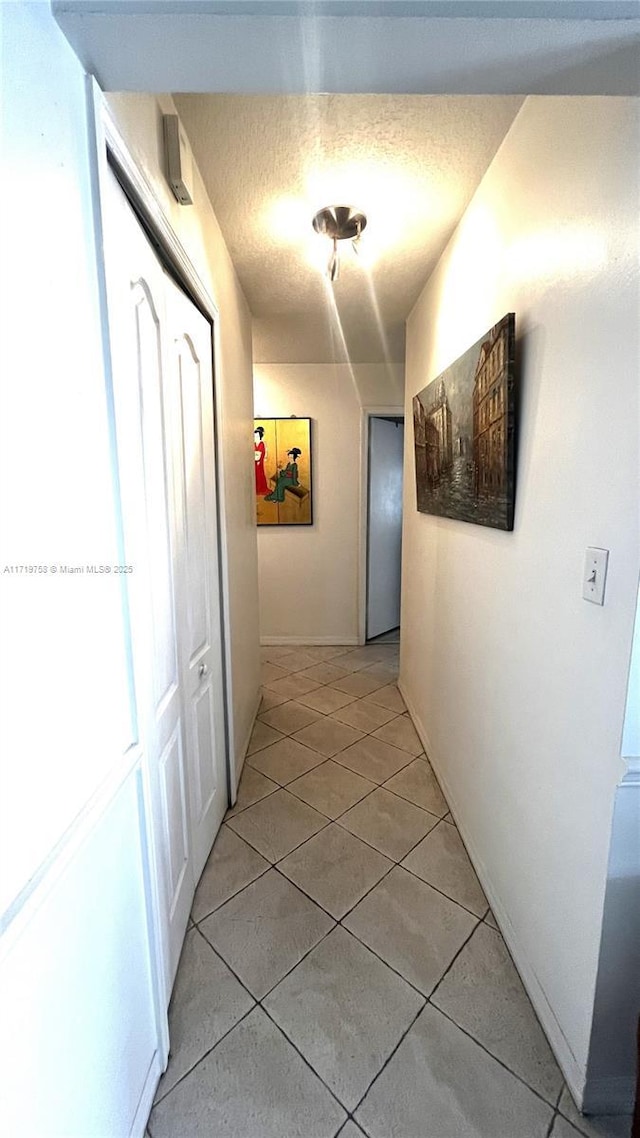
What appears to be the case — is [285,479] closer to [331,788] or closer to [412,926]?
[331,788]

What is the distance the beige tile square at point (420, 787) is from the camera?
78.9 inches

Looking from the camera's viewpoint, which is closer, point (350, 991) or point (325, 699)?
point (350, 991)

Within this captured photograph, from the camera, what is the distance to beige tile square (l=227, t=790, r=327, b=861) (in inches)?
69.8

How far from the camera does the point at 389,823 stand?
189 centimetres

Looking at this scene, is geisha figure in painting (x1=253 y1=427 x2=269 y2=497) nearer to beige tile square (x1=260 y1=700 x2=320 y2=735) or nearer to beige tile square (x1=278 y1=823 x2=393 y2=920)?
beige tile square (x1=260 y1=700 x2=320 y2=735)

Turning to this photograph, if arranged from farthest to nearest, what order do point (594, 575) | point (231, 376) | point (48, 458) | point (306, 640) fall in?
point (306, 640) < point (231, 376) < point (594, 575) < point (48, 458)

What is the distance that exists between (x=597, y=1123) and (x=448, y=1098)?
1.05 feet

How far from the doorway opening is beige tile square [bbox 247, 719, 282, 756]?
173cm

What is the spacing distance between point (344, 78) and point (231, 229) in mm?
1357

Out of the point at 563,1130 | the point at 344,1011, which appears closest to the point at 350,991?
the point at 344,1011

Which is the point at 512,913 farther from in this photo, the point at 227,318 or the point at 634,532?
the point at 227,318

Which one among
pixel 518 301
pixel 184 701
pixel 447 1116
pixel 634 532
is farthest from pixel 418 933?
pixel 518 301

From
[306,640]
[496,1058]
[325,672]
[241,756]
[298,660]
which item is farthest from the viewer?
[306,640]

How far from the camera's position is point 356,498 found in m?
3.97
